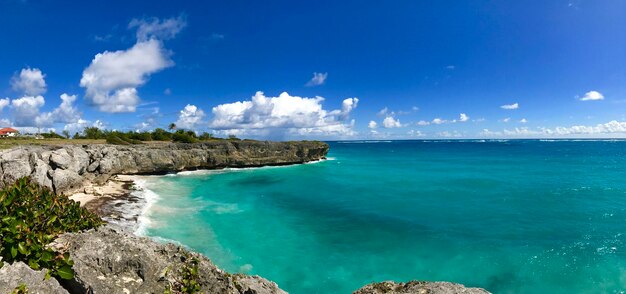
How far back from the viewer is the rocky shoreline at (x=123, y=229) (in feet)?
15.8

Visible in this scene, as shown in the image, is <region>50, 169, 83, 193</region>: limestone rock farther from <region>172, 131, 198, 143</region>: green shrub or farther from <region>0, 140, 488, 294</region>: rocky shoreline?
<region>172, 131, 198, 143</region>: green shrub

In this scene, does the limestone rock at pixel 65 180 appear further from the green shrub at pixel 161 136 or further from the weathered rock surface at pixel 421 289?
the green shrub at pixel 161 136

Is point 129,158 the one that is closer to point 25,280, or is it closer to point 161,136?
point 161,136

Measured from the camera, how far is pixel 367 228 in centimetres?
2522

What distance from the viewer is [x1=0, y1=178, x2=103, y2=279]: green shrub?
419cm

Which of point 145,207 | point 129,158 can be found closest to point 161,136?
point 129,158

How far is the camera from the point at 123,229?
747cm

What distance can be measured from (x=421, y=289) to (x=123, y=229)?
657 centimetres

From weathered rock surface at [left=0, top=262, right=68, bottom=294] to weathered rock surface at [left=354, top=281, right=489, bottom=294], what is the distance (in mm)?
4861

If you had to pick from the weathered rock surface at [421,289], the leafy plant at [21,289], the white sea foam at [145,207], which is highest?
the leafy plant at [21,289]

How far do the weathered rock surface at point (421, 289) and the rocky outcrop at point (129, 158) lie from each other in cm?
2056

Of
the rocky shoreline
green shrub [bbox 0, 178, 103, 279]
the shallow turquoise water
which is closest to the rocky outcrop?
the rocky shoreline

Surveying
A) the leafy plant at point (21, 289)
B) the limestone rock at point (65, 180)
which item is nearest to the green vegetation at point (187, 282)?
the leafy plant at point (21, 289)

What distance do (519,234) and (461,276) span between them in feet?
30.2
